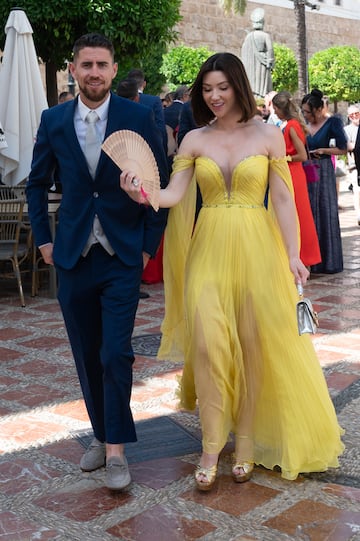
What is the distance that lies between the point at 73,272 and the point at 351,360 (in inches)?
109

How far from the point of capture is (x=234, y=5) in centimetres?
3406

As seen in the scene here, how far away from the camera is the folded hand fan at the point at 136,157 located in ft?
10.4

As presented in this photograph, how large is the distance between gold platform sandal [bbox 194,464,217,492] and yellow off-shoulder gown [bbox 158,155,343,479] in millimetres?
87

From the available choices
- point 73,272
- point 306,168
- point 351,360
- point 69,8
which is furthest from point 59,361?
point 69,8

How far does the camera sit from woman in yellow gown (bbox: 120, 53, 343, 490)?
11.9 ft

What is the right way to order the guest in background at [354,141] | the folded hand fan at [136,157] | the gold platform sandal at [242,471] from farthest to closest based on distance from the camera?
the guest in background at [354,141]
the gold platform sandal at [242,471]
the folded hand fan at [136,157]

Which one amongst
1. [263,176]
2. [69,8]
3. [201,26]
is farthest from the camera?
[201,26]

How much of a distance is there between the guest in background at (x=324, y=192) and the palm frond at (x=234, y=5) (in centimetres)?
2574

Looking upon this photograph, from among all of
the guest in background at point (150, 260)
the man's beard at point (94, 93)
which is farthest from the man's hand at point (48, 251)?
the guest in background at point (150, 260)

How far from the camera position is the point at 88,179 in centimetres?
346

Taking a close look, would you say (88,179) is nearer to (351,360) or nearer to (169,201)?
(169,201)

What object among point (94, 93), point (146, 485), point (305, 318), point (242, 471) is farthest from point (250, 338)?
point (94, 93)

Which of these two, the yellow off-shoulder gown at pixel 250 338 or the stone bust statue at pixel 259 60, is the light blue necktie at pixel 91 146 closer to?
the yellow off-shoulder gown at pixel 250 338

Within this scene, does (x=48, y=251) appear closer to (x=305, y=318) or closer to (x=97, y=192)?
(x=97, y=192)
